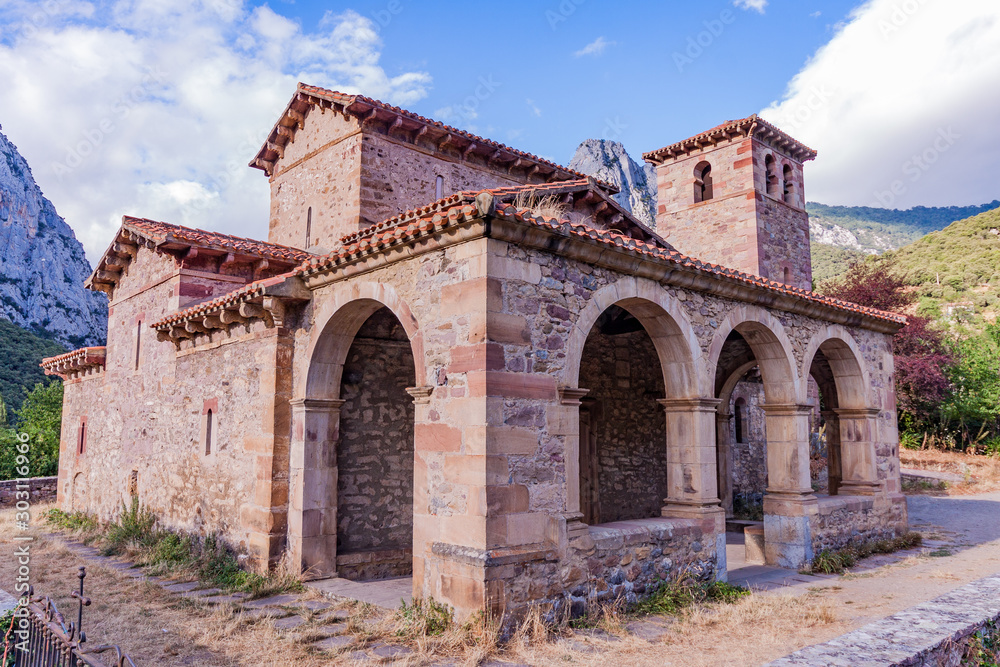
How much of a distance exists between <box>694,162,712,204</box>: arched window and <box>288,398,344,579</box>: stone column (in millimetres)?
14711

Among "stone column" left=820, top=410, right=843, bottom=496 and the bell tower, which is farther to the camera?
the bell tower

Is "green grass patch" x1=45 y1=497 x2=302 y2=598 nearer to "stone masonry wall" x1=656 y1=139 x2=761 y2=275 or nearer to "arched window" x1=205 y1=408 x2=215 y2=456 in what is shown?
"arched window" x1=205 y1=408 x2=215 y2=456

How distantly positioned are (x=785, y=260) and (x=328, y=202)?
522 inches

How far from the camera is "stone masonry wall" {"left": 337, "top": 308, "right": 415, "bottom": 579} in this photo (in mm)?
9117

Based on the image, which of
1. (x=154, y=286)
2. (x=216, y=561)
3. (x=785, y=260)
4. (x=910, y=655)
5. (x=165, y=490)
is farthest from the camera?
(x=785, y=260)

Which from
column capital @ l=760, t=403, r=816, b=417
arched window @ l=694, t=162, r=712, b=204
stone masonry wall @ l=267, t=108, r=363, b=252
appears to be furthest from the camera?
arched window @ l=694, t=162, r=712, b=204

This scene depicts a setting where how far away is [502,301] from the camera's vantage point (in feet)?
20.6

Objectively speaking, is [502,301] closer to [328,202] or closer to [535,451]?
[535,451]

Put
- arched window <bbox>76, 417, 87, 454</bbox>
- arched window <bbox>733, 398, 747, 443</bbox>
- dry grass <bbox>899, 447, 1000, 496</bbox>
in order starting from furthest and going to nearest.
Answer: dry grass <bbox>899, 447, 1000, 496</bbox>
arched window <bbox>733, 398, 747, 443</bbox>
arched window <bbox>76, 417, 87, 454</bbox>

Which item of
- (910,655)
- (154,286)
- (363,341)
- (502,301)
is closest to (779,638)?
(910,655)

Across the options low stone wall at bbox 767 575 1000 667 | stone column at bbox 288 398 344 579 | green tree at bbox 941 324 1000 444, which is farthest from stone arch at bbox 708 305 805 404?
green tree at bbox 941 324 1000 444

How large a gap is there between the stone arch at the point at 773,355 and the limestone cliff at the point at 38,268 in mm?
39581

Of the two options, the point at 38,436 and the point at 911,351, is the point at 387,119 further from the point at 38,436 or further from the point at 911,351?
the point at 911,351

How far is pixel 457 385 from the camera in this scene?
6.40 meters
